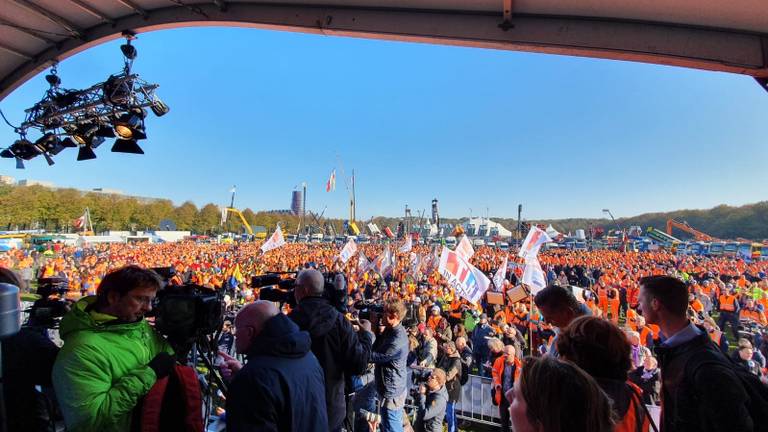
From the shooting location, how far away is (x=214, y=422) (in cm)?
250

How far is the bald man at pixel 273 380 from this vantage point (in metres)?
1.62

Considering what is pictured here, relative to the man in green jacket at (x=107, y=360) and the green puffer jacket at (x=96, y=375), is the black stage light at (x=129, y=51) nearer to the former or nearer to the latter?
the man in green jacket at (x=107, y=360)

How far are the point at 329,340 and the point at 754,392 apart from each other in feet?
7.91

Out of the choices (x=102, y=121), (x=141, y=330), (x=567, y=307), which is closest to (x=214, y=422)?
(x=141, y=330)

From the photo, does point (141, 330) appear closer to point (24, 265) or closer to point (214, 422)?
point (214, 422)

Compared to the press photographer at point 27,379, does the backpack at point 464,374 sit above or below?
below

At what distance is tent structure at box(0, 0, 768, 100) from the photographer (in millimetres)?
2312

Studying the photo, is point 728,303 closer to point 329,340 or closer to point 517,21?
point 517,21

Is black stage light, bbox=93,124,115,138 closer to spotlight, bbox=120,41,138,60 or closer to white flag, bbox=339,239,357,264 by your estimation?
spotlight, bbox=120,41,138,60

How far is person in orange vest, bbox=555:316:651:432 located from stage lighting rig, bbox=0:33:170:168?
548 cm

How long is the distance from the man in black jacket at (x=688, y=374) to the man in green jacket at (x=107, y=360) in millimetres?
2529

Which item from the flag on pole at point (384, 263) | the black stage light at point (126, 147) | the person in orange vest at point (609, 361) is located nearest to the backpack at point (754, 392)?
the person in orange vest at point (609, 361)

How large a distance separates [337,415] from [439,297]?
34.1 feet

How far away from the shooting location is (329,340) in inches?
108
